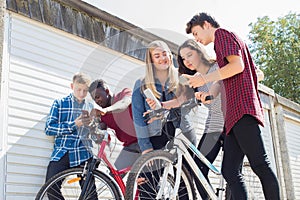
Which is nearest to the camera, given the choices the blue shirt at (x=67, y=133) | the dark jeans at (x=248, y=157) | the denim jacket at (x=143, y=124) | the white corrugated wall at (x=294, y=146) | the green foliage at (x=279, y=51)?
the dark jeans at (x=248, y=157)

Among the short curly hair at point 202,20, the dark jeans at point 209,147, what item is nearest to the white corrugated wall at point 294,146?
the dark jeans at point 209,147

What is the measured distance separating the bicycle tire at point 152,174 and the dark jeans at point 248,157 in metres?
0.41

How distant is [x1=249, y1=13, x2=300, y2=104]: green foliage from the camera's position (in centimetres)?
1756

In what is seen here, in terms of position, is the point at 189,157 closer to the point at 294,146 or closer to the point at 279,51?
the point at 294,146

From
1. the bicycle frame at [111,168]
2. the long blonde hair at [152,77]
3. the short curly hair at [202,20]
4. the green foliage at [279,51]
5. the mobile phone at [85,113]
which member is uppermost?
the green foliage at [279,51]

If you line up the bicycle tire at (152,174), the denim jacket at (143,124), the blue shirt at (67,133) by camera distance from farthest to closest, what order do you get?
the blue shirt at (67,133), the denim jacket at (143,124), the bicycle tire at (152,174)

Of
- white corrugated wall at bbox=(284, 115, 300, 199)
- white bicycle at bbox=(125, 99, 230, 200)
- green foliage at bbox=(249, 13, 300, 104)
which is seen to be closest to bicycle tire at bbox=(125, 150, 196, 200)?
white bicycle at bbox=(125, 99, 230, 200)

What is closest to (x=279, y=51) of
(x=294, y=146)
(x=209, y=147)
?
(x=294, y=146)

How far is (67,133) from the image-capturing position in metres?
3.09

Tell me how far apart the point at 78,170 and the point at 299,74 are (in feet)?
53.1

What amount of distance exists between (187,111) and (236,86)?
51 cm

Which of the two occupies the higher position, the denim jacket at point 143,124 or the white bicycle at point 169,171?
the denim jacket at point 143,124

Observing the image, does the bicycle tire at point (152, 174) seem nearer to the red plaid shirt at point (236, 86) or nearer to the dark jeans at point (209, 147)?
the dark jeans at point (209, 147)

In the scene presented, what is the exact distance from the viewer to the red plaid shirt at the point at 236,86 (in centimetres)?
203
